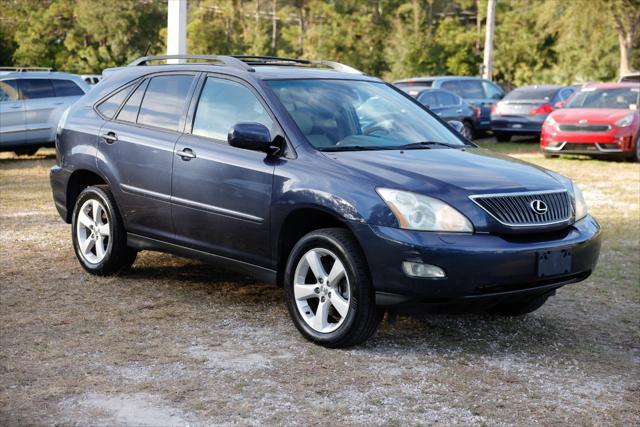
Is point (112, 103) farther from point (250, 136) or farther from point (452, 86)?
point (452, 86)

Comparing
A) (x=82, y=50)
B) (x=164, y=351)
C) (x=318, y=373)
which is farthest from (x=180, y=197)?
(x=82, y=50)

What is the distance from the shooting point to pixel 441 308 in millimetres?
4988

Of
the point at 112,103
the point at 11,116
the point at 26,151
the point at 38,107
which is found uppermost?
the point at 112,103

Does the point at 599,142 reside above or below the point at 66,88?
below

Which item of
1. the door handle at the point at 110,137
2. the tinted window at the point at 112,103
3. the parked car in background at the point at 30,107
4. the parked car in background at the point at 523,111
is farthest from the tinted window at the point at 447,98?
the door handle at the point at 110,137

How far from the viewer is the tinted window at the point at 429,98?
66.7ft

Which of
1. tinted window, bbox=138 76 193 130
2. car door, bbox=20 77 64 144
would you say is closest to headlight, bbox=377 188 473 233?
tinted window, bbox=138 76 193 130

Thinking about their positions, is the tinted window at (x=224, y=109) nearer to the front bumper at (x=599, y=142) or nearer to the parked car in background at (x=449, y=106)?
the front bumper at (x=599, y=142)

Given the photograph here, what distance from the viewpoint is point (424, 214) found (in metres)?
4.90

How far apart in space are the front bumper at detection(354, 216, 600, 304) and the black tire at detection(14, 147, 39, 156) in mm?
13692

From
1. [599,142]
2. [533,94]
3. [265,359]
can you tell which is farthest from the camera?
[533,94]

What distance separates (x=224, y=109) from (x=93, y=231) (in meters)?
1.68

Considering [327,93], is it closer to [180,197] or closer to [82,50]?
[180,197]

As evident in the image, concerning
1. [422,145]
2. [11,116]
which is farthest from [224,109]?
[11,116]
